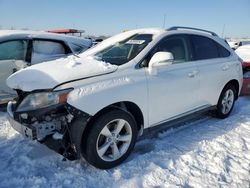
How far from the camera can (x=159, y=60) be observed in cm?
344

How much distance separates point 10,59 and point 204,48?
3.66 metres

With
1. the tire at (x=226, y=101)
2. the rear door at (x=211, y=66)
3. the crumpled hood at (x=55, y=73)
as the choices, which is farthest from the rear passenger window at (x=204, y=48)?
the crumpled hood at (x=55, y=73)

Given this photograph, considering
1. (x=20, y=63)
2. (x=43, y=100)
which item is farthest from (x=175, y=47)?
(x=20, y=63)

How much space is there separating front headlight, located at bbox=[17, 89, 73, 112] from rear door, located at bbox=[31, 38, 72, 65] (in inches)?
95.5

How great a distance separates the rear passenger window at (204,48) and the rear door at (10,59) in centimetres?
318

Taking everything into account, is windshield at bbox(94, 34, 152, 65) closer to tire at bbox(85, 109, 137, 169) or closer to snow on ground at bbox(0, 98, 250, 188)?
tire at bbox(85, 109, 137, 169)

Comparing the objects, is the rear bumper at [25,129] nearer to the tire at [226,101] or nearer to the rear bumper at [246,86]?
the tire at [226,101]

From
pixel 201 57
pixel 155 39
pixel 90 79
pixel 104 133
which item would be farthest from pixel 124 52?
pixel 201 57

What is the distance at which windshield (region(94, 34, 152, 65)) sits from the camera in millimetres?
3574

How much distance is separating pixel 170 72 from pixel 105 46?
1.10 m

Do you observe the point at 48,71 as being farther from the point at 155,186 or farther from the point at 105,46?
the point at 155,186

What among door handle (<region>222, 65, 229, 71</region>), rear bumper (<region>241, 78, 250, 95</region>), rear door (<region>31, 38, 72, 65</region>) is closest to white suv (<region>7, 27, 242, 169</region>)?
door handle (<region>222, 65, 229, 71</region>)

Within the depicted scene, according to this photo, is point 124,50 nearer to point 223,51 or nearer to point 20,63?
point 223,51

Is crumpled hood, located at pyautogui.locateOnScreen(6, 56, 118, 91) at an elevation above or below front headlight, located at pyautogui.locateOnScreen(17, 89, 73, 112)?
above
